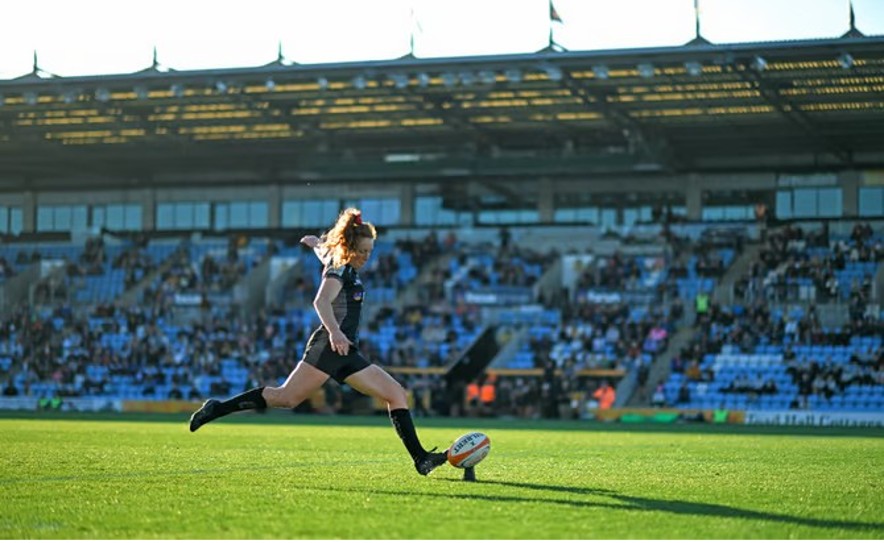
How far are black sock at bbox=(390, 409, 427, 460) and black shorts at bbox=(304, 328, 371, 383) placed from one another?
546mm

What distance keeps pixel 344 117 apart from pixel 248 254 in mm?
8923

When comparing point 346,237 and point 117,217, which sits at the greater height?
point 117,217

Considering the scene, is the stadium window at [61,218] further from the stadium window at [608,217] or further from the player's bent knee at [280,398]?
the player's bent knee at [280,398]

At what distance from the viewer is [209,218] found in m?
58.4

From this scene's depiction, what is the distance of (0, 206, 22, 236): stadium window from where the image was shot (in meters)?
60.6

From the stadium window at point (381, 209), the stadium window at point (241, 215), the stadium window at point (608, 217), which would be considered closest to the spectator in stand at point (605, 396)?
the stadium window at point (608, 217)

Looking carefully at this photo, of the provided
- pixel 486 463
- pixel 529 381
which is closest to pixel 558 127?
pixel 529 381

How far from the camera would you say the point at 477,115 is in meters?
47.5

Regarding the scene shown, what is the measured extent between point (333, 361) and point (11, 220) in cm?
5122

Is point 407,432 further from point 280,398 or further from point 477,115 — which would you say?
point 477,115

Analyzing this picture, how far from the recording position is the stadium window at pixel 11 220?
60562 mm

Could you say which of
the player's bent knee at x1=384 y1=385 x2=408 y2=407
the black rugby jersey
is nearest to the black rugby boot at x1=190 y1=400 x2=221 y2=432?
the black rugby jersey

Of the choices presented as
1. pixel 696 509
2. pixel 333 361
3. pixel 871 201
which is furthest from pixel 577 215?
pixel 696 509

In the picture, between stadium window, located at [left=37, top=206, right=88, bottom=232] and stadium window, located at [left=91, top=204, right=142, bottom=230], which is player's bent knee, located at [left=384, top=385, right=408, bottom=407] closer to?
stadium window, located at [left=91, top=204, right=142, bottom=230]
